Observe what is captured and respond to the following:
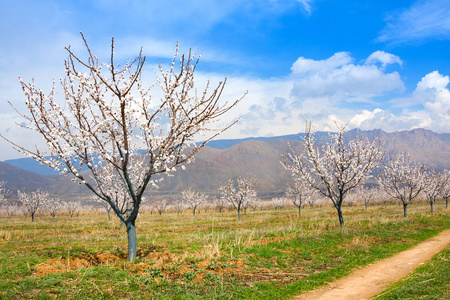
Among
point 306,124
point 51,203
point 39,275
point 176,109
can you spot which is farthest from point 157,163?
point 51,203

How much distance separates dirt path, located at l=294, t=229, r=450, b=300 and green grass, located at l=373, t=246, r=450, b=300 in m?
0.54

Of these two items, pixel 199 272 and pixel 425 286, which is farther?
pixel 199 272

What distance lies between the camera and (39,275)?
9.95m

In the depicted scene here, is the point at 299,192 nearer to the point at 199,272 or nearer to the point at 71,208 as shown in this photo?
the point at 199,272

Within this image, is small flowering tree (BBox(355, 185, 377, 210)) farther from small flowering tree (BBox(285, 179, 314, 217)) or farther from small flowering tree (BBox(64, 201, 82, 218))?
small flowering tree (BBox(64, 201, 82, 218))

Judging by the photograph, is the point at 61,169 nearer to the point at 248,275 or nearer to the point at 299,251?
the point at 248,275

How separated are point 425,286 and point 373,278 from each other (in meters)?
2.41

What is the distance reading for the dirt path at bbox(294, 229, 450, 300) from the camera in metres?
9.48

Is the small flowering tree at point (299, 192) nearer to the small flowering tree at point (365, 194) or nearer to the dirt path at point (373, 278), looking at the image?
the small flowering tree at point (365, 194)

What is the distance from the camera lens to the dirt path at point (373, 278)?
9475 mm

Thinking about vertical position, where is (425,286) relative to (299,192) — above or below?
above

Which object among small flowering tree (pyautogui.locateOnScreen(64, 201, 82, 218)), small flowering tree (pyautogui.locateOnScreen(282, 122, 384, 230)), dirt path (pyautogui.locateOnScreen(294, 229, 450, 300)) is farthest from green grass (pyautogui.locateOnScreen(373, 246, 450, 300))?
small flowering tree (pyautogui.locateOnScreen(64, 201, 82, 218))

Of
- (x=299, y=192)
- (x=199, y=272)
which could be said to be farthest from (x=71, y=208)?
(x=199, y=272)

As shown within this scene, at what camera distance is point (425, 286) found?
8898mm
